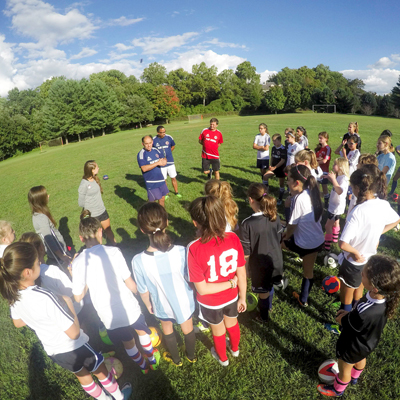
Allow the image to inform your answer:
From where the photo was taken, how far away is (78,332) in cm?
238

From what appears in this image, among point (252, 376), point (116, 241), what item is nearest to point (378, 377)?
point (252, 376)

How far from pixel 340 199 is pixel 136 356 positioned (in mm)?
4690

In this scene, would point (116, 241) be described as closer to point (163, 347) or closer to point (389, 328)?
point (163, 347)

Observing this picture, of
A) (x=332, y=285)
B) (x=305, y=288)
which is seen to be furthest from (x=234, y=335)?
(x=332, y=285)

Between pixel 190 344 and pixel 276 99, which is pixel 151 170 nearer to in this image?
pixel 190 344


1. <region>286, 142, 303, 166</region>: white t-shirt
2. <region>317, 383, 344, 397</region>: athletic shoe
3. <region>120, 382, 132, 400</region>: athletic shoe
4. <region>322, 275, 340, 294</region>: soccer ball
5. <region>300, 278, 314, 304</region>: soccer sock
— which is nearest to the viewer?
<region>317, 383, 344, 397</region>: athletic shoe

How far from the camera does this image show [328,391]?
2752 mm

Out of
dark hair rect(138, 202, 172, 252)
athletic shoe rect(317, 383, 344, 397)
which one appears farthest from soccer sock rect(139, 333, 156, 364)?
athletic shoe rect(317, 383, 344, 397)

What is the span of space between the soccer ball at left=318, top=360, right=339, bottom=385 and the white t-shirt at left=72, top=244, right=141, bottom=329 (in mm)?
2354

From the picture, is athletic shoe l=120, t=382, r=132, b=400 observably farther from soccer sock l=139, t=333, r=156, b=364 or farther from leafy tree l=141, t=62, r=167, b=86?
leafy tree l=141, t=62, r=167, b=86

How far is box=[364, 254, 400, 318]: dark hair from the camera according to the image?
81.0 inches

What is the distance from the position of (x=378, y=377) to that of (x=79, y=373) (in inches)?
137

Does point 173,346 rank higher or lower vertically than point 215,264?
lower

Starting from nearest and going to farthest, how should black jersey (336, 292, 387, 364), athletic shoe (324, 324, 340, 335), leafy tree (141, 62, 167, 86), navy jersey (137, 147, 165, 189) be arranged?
black jersey (336, 292, 387, 364) → athletic shoe (324, 324, 340, 335) → navy jersey (137, 147, 165, 189) → leafy tree (141, 62, 167, 86)
